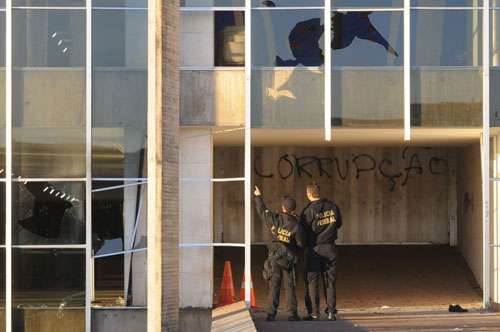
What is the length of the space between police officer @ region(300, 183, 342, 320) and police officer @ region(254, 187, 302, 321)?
191 millimetres

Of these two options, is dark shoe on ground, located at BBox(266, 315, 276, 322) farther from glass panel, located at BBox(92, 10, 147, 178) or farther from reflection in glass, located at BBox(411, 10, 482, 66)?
reflection in glass, located at BBox(411, 10, 482, 66)

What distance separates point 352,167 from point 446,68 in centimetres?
775

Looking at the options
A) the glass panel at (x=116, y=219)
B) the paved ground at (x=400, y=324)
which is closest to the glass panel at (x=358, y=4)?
the glass panel at (x=116, y=219)

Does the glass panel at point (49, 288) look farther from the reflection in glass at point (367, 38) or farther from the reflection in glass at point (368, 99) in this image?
the reflection in glass at point (367, 38)

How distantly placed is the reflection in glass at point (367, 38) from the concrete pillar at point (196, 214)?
97.8 inches

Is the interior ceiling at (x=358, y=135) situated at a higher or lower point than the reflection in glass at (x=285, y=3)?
lower

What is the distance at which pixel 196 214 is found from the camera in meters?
15.5

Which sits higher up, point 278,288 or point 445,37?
point 445,37

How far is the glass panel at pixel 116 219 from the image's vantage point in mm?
15414

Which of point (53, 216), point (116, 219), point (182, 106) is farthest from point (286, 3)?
point (53, 216)

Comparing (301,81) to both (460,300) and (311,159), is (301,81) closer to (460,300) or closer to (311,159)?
(460,300)

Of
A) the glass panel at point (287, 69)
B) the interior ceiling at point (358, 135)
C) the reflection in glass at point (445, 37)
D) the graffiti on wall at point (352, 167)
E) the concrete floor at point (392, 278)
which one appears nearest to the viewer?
the glass panel at point (287, 69)

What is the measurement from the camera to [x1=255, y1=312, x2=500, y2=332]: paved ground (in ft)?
39.8

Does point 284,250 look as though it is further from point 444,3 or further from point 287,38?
point 444,3
